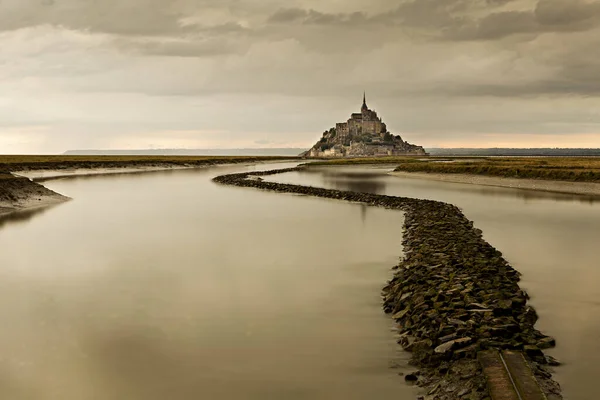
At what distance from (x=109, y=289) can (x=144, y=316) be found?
10.4 ft

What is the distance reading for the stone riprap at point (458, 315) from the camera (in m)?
8.15

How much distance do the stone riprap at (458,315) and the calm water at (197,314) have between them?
0.55 metres

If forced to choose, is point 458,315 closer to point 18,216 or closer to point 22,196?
point 18,216

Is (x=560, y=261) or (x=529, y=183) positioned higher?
(x=529, y=183)

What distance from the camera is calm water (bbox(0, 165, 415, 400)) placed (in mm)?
8508

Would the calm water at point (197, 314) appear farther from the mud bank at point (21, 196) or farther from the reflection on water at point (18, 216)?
the mud bank at point (21, 196)

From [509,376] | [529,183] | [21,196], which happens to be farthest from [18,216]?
[529,183]

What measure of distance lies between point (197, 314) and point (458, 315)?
5.99 metres

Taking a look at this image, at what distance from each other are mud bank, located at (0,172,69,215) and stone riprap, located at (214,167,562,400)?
2747cm

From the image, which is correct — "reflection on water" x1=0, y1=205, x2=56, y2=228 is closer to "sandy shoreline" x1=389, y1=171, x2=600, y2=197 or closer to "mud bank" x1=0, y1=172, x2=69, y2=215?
"mud bank" x1=0, y1=172, x2=69, y2=215

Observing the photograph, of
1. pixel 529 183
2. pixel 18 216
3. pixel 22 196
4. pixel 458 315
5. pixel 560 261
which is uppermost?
pixel 22 196

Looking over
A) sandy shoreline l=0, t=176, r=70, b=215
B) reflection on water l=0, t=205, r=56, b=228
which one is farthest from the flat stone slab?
sandy shoreline l=0, t=176, r=70, b=215

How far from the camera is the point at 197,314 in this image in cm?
1201

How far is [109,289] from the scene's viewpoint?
1448cm
